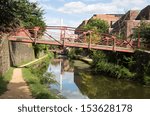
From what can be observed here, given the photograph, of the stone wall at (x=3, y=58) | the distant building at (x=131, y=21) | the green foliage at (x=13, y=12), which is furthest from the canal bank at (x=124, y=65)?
the green foliage at (x=13, y=12)

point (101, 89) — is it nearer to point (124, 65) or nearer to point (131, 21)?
point (124, 65)

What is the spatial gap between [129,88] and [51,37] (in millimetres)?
9752

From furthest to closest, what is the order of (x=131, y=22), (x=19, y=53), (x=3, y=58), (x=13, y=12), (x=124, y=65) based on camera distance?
(x=131, y=22), (x=19, y=53), (x=124, y=65), (x=3, y=58), (x=13, y=12)

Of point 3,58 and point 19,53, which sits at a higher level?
point 3,58

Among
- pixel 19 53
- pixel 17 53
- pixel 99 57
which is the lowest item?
pixel 99 57

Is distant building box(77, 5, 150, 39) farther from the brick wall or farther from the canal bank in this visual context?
the brick wall

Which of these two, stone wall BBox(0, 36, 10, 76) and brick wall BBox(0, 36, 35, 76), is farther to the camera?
brick wall BBox(0, 36, 35, 76)

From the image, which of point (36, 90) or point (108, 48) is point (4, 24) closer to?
point (36, 90)

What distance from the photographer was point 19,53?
33312mm

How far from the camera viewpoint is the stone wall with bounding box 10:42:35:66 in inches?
1198

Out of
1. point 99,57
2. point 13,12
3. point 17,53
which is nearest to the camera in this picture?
point 13,12

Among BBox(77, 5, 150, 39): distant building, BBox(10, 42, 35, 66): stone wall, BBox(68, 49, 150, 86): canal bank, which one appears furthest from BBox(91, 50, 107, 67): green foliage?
BBox(77, 5, 150, 39): distant building

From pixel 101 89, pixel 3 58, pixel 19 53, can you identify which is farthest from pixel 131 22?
pixel 3 58

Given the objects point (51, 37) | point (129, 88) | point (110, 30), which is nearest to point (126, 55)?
point (51, 37)
